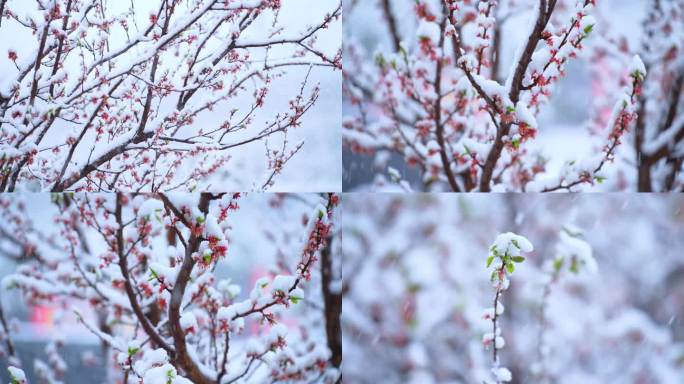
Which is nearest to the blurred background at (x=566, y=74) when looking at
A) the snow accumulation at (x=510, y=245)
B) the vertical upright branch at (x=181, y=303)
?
the snow accumulation at (x=510, y=245)

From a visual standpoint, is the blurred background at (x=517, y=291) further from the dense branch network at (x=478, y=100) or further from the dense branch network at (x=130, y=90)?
the dense branch network at (x=130, y=90)

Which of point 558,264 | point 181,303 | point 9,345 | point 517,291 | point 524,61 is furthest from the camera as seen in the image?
point 517,291

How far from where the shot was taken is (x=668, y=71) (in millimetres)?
2035

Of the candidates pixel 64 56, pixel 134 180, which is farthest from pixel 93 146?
pixel 64 56

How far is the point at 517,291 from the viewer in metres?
2.39

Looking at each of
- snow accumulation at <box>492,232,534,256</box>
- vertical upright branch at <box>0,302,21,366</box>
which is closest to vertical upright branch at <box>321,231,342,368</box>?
snow accumulation at <box>492,232,534,256</box>

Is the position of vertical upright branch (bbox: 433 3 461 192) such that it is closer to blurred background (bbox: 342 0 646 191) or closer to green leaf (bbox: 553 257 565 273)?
blurred background (bbox: 342 0 646 191)

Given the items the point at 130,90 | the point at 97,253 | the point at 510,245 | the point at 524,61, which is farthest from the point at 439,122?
the point at 97,253

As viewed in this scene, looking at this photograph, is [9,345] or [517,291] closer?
[9,345]

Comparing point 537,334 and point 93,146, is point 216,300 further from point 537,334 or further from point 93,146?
point 537,334

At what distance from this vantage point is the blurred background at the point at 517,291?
7.48ft

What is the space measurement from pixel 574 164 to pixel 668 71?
0.52 metres

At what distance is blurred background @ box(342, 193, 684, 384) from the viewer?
2279 mm

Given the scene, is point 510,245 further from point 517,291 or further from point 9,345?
point 9,345
